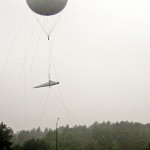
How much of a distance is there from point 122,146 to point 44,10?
127994 millimetres

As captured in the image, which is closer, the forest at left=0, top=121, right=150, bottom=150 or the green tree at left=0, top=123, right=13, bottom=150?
the green tree at left=0, top=123, right=13, bottom=150

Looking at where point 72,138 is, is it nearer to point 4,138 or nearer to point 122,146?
point 122,146

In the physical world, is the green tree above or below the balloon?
below

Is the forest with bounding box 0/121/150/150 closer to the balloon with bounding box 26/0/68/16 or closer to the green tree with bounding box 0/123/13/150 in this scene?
the green tree with bounding box 0/123/13/150

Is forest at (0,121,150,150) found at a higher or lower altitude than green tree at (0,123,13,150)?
higher

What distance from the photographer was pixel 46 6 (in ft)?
104

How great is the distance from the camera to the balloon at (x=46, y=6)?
31.8 metres

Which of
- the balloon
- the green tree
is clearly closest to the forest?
the green tree

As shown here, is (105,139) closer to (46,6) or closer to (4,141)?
(4,141)

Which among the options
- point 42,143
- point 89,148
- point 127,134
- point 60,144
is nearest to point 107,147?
point 89,148

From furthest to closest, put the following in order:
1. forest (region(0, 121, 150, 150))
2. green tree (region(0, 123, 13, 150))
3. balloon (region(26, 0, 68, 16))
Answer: forest (region(0, 121, 150, 150)), green tree (region(0, 123, 13, 150)), balloon (region(26, 0, 68, 16))

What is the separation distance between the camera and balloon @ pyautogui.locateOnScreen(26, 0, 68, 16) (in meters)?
31.8

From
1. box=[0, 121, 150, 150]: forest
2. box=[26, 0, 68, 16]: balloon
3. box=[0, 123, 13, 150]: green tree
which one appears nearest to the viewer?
box=[26, 0, 68, 16]: balloon

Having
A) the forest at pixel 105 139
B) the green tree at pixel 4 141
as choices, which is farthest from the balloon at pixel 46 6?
the forest at pixel 105 139
